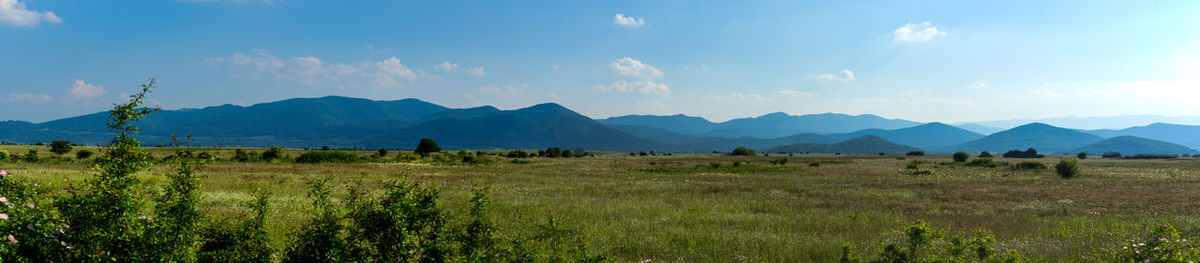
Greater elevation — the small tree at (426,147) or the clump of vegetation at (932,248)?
the small tree at (426,147)

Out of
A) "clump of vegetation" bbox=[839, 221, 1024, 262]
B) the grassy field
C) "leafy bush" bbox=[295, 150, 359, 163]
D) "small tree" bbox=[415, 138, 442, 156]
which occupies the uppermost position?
"small tree" bbox=[415, 138, 442, 156]

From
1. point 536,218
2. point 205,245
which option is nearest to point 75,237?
point 205,245

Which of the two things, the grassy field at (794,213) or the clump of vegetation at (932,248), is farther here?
A: the grassy field at (794,213)

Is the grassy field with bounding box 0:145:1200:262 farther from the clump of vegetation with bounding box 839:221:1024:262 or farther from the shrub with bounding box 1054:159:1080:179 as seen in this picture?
the shrub with bounding box 1054:159:1080:179

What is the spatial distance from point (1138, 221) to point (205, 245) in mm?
23521

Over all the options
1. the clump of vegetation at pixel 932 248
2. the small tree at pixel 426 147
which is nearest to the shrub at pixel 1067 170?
the clump of vegetation at pixel 932 248

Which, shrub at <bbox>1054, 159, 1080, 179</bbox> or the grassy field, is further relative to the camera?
shrub at <bbox>1054, 159, 1080, 179</bbox>

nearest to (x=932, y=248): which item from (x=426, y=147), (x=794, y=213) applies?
(x=794, y=213)

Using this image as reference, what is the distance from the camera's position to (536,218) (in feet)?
48.2

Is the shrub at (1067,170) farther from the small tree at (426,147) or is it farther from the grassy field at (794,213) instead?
the small tree at (426,147)

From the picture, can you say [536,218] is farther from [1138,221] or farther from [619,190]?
[1138,221]

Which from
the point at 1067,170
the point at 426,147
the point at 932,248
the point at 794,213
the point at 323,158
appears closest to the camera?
the point at 932,248

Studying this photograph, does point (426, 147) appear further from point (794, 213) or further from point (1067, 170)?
point (1067, 170)

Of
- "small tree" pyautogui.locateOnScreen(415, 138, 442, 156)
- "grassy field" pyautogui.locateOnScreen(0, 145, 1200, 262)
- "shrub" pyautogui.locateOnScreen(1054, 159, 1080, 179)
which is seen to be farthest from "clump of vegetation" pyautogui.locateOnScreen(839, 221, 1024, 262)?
"small tree" pyautogui.locateOnScreen(415, 138, 442, 156)
